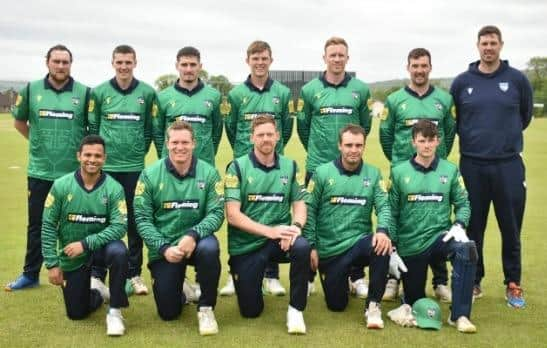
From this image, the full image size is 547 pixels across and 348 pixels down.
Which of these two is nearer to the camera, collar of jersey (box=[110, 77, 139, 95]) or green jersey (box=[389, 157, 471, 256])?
green jersey (box=[389, 157, 471, 256])

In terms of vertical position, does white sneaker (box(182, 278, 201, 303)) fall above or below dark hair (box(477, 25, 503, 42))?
below

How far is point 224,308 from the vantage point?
550 cm

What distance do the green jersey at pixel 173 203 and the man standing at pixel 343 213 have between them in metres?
0.82

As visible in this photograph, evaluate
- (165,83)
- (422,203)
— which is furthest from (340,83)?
(165,83)

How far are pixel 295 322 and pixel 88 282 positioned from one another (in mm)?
1696

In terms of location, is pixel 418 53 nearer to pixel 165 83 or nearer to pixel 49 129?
pixel 49 129

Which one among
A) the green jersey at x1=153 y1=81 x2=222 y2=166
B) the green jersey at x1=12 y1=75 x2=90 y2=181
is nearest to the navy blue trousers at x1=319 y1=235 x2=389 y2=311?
the green jersey at x1=153 y1=81 x2=222 y2=166

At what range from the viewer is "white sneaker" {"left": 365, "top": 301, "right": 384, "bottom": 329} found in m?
4.91

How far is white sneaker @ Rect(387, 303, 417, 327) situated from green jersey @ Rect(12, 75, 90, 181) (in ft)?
10.1

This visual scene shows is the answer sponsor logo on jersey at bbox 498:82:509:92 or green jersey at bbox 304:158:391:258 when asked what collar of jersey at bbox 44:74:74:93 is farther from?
sponsor logo on jersey at bbox 498:82:509:92

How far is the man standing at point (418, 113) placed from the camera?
18.9ft

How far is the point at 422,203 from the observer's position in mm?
5312

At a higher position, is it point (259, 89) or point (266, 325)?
point (259, 89)

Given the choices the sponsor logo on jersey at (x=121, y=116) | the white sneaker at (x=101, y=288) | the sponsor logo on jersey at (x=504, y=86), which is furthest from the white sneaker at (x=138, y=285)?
the sponsor logo on jersey at (x=504, y=86)
